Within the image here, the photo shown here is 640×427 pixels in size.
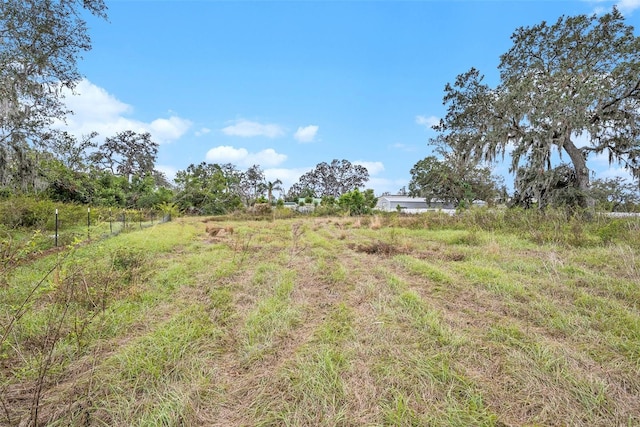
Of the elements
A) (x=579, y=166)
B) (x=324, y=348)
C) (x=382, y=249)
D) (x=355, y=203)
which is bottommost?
(x=324, y=348)

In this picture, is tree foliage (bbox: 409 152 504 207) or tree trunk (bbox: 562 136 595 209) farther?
tree foliage (bbox: 409 152 504 207)

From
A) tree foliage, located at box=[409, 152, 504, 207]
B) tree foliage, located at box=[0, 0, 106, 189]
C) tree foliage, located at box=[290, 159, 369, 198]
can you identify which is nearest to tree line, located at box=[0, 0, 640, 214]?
tree foliage, located at box=[0, 0, 106, 189]

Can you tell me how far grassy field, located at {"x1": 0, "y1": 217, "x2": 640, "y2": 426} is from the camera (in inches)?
66.3

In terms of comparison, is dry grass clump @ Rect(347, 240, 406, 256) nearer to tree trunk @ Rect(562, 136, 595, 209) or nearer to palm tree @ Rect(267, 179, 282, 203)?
tree trunk @ Rect(562, 136, 595, 209)

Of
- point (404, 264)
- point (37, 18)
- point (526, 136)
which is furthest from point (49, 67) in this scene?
point (526, 136)

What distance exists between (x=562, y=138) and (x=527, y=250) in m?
8.69

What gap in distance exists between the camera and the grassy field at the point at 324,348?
1.68 metres

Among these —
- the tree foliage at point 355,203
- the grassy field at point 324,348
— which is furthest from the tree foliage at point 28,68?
the tree foliage at point 355,203

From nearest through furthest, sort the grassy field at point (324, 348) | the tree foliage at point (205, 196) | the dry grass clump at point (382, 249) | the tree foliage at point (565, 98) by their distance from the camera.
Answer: the grassy field at point (324, 348) → the dry grass clump at point (382, 249) → the tree foliage at point (565, 98) → the tree foliage at point (205, 196)

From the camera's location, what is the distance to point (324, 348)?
7.53 feet

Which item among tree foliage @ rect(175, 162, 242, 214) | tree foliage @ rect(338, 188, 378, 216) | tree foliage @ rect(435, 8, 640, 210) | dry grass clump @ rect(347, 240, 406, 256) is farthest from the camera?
tree foliage @ rect(338, 188, 378, 216)

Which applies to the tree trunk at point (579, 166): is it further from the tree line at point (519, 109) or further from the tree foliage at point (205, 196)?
the tree foliage at point (205, 196)

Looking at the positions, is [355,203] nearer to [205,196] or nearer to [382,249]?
[205,196]

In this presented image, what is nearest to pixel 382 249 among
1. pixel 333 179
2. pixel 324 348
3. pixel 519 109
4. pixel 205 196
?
pixel 324 348
